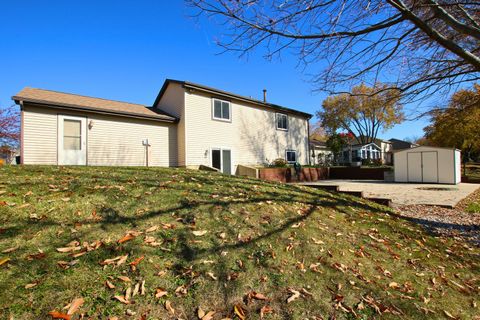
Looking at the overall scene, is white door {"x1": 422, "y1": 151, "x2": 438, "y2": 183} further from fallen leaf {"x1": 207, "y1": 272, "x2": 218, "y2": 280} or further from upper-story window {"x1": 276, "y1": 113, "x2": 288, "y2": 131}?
fallen leaf {"x1": 207, "y1": 272, "x2": 218, "y2": 280}

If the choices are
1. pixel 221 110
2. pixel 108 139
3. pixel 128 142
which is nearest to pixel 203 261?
pixel 108 139

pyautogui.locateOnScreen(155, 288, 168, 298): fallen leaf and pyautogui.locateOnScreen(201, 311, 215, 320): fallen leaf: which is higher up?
pyautogui.locateOnScreen(155, 288, 168, 298): fallen leaf

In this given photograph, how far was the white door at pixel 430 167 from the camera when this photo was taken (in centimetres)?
1850

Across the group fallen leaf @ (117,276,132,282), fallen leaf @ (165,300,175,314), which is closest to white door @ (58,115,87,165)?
fallen leaf @ (117,276,132,282)

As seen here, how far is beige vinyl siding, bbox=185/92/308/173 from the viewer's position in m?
14.0

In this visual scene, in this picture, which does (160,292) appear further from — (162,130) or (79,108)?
→ (162,130)

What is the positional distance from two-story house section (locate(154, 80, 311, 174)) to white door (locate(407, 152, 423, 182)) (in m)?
8.60

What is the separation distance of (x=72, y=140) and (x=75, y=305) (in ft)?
34.8

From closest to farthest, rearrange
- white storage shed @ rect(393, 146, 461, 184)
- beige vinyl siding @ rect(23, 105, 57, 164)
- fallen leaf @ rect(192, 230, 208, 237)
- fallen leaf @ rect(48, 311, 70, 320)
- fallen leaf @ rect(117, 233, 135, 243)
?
fallen leaf @ rect(48, 311, 70, 320)
fallen leaf @ rect(117, 233, 135, 243)
fallen leaf @ rect(192, 230, 208, 237)
beige vinyl siding @ rect(23, 105, 57, 164)
white storage shed @ rect(393, 146, 461, 184)

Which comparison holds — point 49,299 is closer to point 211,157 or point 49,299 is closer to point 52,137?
point 52,137

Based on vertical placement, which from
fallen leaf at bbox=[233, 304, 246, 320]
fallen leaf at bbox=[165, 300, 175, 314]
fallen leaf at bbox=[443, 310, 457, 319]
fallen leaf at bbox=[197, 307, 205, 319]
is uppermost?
fallen leaf at bbox=[165, 300, 175, 314]

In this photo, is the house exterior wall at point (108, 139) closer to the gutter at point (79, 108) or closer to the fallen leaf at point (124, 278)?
the gutter at point (79, 108)

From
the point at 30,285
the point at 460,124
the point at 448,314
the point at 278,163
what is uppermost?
the point at 460,124

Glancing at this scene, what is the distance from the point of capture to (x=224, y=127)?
15570 millimetres
